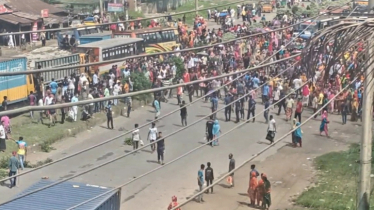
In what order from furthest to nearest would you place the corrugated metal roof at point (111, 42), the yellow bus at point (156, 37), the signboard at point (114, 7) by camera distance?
the signboard at point (114, 7)
the yellow bus at point (156, 37)
the corrugated metal roof at point (111, 42)

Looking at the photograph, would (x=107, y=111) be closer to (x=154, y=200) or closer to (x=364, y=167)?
(x=154, y=200)

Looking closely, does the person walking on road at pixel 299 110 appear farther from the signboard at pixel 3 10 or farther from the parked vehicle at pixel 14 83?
the signboard at pixel 3 10

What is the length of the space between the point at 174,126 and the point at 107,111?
207 centimetres

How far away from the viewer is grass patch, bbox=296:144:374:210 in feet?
46.8

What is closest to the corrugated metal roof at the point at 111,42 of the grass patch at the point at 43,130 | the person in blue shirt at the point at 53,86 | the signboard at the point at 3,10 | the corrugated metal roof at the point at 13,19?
the person in blue shirt at the point at 53,86

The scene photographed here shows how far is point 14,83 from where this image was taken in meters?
22.5

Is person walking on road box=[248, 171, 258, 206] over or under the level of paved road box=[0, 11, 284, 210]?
over

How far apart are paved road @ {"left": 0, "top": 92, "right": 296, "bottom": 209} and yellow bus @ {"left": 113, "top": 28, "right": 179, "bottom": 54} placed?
8.50 meters

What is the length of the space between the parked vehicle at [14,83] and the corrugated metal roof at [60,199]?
990 centimetres

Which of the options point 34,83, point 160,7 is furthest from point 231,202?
point 160,7

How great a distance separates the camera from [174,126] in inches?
849

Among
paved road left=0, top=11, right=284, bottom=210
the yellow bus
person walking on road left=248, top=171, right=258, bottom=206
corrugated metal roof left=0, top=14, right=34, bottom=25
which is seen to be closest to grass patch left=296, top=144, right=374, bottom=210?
person walking on road left=248, top=171, right=258, bottom=206

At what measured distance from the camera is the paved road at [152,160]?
15.9 m

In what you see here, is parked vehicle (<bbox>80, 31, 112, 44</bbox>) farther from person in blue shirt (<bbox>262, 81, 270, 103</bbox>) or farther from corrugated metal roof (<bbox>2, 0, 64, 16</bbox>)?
person in blue shirt (<bbox>262, 81, 270, 103</bbox>)
